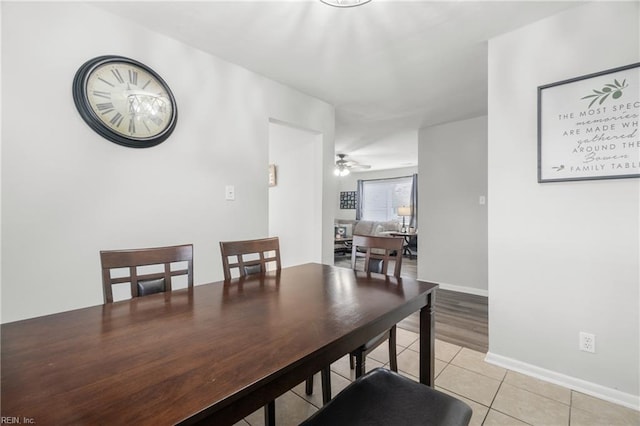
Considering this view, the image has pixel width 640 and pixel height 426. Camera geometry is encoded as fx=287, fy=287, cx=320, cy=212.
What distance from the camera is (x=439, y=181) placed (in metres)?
4.12

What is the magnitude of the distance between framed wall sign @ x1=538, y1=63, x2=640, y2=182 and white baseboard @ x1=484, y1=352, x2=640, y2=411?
1.24 m

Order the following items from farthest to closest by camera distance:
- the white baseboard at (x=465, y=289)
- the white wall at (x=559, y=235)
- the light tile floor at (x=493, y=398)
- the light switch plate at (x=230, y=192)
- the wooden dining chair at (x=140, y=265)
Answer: the white baseboard at (x=465, y=289) → the light switch plate at (x=230, y=192) → the white wall at (x=559, y=235) → the light tile floor at (x=493, y=398) → the wooden dining chair at (x=140, y=265)

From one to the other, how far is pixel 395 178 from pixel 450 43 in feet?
20.9

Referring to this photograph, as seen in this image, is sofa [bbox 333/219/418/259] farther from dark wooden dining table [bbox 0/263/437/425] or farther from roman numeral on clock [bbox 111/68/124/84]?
dark wooden dining table [bbox 0/263/437/425]

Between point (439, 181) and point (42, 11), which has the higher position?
point (42, 11)

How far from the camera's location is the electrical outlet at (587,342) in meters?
1.72

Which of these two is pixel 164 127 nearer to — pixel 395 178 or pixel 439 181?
pixel 439 181

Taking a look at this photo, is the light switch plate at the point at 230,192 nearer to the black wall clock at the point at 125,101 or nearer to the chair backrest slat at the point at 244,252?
the black wall clock at the point at 125,101

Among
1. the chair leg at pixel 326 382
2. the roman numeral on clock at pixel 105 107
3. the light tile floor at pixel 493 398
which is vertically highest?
the roman numeral on clock at pixel 105 107

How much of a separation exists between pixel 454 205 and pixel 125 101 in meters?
3.82

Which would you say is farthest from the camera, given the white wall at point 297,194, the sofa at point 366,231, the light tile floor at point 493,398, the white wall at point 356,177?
the white wall at point 356,177

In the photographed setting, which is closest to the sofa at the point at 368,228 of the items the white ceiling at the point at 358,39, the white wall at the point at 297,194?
the white wall at the point at 297,194

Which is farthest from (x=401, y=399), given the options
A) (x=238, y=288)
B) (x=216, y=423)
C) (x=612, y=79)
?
(x=612, y=79)

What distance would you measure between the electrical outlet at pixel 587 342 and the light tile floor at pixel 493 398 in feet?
0.88
